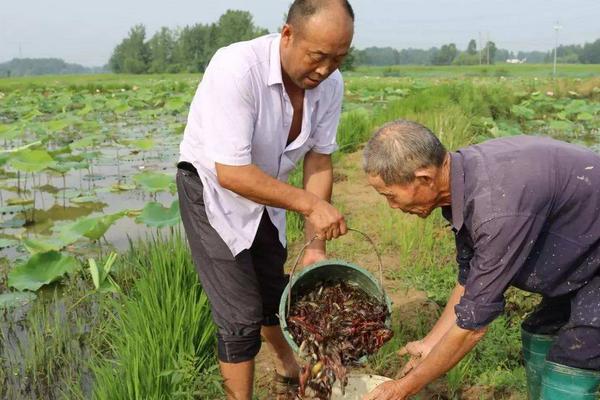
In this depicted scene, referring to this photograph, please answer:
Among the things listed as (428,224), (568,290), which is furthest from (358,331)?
(428,224)

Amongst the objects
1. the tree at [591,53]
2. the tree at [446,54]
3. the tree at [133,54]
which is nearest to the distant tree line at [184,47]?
the tree at [133,54]

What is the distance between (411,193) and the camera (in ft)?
6.49

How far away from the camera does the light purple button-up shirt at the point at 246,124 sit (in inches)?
86.7

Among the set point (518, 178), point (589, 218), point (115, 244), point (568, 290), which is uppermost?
point (518, 178)

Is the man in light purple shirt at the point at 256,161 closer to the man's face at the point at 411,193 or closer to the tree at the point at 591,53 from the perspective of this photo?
the man's face at the point at 411,193

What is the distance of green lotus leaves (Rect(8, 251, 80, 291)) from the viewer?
4.28 meters

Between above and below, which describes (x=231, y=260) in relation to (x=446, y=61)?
below

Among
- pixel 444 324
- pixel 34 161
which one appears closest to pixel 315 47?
pixel 444 324

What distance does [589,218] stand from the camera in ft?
6.63

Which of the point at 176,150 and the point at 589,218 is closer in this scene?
the point at 589,218

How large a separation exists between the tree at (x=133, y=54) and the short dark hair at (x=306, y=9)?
7418 cm

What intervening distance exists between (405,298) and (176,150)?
7387 millimetres

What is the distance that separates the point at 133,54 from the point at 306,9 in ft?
264

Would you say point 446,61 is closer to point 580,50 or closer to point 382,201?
point 580,50
